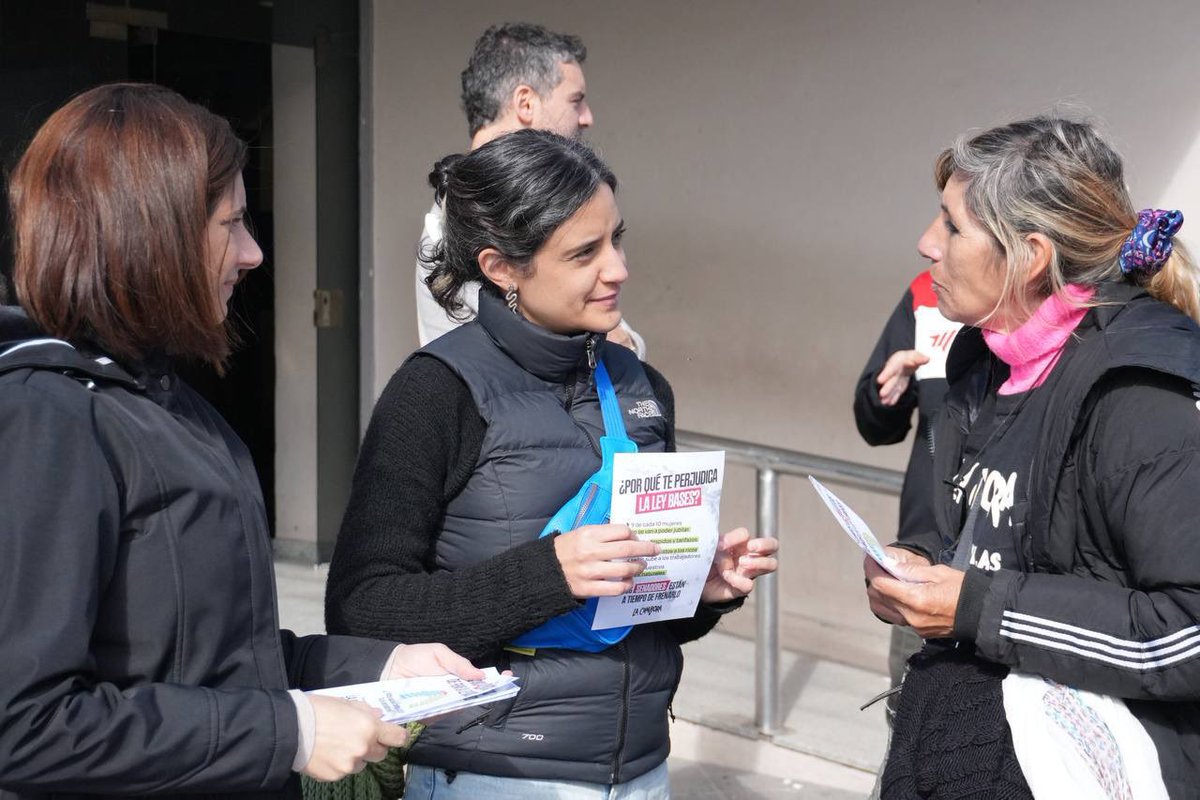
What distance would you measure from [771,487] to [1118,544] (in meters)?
2.17

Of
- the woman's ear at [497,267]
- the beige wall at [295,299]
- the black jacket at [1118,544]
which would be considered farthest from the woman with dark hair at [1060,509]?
the beige wall at [295,299]

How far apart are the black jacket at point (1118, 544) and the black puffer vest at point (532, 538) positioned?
→ 1.74 ft

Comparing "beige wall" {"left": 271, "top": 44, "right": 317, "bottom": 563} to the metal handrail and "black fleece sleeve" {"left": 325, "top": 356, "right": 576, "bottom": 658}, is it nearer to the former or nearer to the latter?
the metal handrail

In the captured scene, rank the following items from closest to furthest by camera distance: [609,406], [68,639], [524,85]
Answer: [68,639] < [609,406] < [524,85]

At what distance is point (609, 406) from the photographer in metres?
2.13

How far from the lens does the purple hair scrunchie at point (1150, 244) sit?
2.02 m

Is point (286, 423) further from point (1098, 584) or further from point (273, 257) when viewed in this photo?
point (1098, 584)

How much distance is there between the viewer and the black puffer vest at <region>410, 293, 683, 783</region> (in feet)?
6.58

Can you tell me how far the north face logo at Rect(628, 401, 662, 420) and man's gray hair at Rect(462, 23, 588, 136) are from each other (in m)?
1.46

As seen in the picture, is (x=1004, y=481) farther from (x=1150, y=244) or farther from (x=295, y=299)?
(x=295, y=299)

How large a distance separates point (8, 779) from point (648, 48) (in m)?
4.28

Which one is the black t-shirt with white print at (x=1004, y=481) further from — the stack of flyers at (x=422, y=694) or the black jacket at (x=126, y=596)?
the black jacket at (x=126, y=596)

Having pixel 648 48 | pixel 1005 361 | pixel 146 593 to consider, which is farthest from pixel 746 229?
pixel 146 593

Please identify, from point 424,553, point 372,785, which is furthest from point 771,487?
point 424,553
